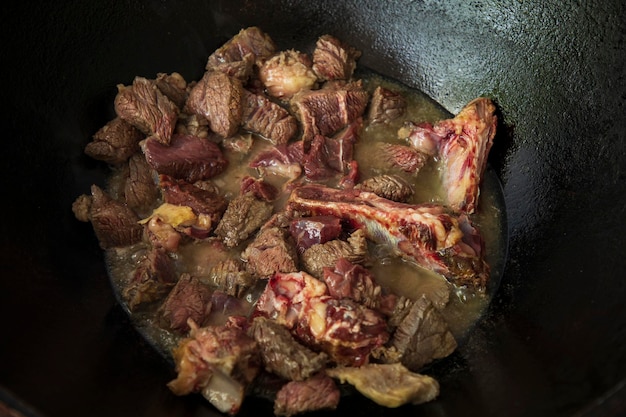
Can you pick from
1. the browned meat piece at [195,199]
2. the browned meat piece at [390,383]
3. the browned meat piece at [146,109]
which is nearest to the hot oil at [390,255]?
the browned meat piece at [195,199]

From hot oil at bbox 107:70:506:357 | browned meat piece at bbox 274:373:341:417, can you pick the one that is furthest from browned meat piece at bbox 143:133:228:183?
browned meat piece at bbox 274:373:341:417

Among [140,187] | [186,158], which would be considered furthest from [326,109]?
[140,187]

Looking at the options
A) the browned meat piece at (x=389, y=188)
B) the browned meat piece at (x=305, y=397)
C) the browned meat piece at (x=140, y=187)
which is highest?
the browned meat piece at (x=389, y=188)

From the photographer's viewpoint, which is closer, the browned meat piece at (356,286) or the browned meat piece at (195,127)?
the browned meat piece at (356,286)

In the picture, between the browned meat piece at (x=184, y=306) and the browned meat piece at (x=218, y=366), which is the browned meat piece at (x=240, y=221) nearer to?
the browned meat piece at (x=184, y=306)

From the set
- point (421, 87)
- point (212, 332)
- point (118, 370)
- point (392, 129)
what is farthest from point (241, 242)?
point (421, 87)
